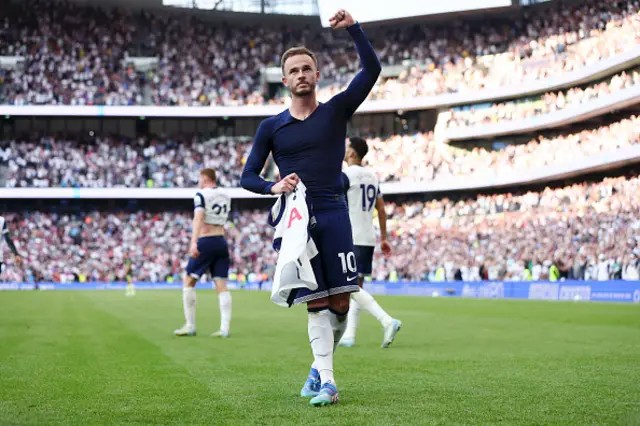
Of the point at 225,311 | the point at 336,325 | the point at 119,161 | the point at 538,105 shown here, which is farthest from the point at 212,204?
the point at 119,161

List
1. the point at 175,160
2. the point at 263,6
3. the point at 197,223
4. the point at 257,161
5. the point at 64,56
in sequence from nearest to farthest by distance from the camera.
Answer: the point at 257,161
the point at 197,223
the point at 64,56
the point at 175,160
the point at 263,6

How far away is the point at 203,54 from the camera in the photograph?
59.2 metres

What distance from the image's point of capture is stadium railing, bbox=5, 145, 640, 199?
4294 cm

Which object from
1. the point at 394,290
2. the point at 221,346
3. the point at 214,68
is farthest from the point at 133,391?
the point at 214,68

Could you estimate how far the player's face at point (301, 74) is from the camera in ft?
20.5

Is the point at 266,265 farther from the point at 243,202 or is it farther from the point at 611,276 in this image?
the point at 611,276

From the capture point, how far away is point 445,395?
6.25 metres

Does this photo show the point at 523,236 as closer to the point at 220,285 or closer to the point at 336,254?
the point at 220,285

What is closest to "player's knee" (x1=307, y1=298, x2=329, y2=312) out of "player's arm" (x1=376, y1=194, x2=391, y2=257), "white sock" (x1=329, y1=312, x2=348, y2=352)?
"white sock" (x1=329, y1=312, x2=348, y2=352)

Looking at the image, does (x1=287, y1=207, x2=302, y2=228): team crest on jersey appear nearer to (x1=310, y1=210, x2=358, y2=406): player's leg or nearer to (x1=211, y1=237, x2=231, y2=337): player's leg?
(x1=310, y1=210, x2=358, y2=406): player's leg

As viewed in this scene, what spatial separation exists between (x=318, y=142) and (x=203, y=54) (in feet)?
178

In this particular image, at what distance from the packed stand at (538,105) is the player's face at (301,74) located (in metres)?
36.5

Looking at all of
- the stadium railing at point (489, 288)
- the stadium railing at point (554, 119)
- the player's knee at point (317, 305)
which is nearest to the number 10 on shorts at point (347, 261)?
the player's knee at point (317, 305)

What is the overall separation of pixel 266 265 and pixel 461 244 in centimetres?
1258
